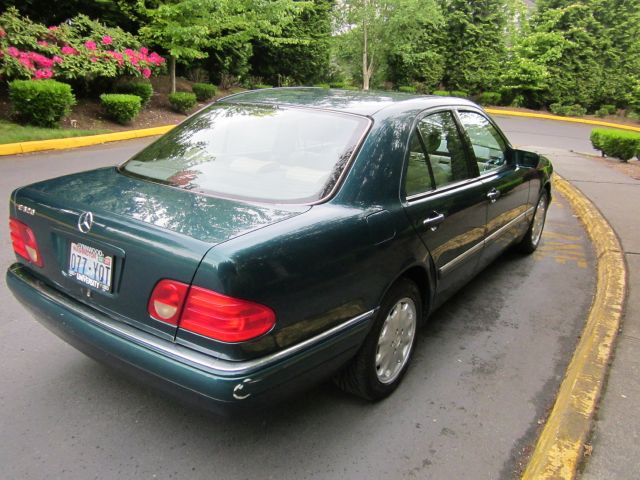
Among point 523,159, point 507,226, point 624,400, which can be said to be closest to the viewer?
point 624,400

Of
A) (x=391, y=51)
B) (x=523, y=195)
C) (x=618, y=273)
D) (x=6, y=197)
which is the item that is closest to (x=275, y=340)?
(x=523, y=195)

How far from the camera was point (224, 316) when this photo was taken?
1941mm

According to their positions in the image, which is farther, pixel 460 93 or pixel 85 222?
pixel 460 93

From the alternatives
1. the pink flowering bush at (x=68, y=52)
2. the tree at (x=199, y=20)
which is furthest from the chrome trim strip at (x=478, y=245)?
the tree at (x=199, y=20)

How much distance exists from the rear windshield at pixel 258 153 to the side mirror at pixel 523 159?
229 cm

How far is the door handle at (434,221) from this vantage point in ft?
9.55

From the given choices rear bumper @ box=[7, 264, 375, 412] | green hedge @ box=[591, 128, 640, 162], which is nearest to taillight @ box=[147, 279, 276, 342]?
rear bumper @ box=[7, 264, 375, 412]

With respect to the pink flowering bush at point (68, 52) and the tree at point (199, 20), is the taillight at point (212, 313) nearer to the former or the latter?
the pink flowering bush at point (68, 52)

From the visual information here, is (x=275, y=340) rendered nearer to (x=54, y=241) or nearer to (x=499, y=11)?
(x=54, y=241)

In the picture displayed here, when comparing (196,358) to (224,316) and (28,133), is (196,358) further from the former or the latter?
(28,133)

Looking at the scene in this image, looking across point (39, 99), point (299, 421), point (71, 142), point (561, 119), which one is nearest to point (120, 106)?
point (39, 99)

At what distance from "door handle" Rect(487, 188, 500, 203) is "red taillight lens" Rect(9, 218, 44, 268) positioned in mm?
2926

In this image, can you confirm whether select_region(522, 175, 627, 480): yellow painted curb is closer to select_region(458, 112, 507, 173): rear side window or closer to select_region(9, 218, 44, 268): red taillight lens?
select_region(458, 112, 507, 173): rear side window

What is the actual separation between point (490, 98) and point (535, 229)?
22885 millimetres
